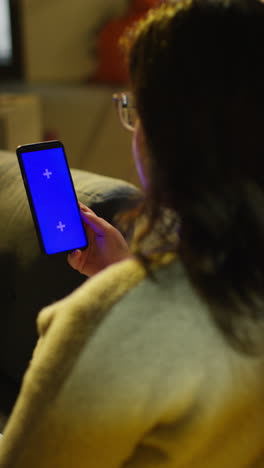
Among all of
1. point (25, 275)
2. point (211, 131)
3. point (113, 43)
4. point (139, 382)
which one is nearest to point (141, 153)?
point (211, 131)

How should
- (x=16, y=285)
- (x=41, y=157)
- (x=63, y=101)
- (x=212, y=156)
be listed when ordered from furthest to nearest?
1. (x=63, y=101)
2. (x=16, y=285)
3. (x=41, y=157)
4. (x=212, y=156)

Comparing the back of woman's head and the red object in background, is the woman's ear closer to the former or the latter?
the back of woman's head

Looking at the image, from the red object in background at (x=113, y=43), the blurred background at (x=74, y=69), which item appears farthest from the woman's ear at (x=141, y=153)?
the red object in background at (x=113, y=43)

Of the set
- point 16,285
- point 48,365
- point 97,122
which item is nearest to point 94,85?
point 97,122

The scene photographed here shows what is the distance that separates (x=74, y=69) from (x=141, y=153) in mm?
2949

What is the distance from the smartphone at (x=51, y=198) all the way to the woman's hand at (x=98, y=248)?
3 cm

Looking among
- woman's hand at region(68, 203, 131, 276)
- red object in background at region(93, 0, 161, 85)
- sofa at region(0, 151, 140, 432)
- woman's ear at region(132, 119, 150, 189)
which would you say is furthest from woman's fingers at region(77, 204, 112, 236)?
red object in background at region(93, 0, 161, 85)

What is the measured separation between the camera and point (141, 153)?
1.97 feet

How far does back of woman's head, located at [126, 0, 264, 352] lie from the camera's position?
522 mm

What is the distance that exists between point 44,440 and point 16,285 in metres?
0.62

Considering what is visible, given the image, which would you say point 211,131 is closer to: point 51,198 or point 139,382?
point 139,382

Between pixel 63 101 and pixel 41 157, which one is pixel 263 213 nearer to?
pixel 41 157

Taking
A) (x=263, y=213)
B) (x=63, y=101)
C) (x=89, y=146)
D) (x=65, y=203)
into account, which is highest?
(x=263, y=213)

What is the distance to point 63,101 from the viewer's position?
2910mm
